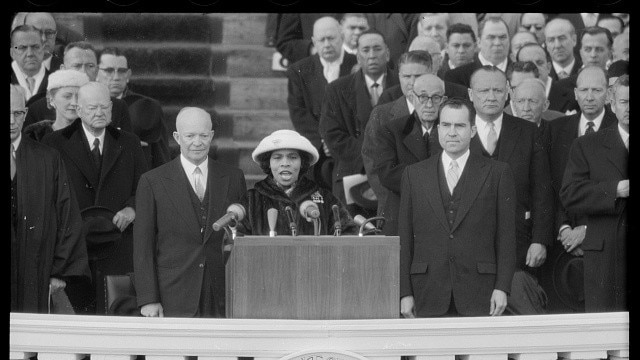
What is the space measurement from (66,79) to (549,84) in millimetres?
3470

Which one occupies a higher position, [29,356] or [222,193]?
[222,193]

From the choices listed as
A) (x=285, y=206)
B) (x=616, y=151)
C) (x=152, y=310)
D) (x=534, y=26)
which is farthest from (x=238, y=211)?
(x=534, y=26)

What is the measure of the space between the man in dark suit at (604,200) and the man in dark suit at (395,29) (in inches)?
55.2

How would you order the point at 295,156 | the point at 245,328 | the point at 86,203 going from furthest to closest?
1. the point at 86,203
2. the point at 295,156
3. the point at 245,328

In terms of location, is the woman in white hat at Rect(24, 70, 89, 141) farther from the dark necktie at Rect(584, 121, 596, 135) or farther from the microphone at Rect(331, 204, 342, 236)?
the dark necktie at Rect(584, 121, 596, 135)

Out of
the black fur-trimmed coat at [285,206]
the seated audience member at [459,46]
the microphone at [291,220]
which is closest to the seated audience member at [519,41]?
the seated audience member at [459,46]

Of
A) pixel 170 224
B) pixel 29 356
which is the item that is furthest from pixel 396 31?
pixel 29 356

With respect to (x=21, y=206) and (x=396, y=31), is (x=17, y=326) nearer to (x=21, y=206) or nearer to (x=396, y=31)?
(x=21, y=206)

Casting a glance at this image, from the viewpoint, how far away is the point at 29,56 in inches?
416

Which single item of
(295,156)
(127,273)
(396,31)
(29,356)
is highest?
(396,31)

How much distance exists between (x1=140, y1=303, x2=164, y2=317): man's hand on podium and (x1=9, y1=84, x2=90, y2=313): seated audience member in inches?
23.1

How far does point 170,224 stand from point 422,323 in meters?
2.19

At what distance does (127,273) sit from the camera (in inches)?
405

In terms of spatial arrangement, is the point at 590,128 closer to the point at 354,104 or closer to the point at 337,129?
the point at 354,104
